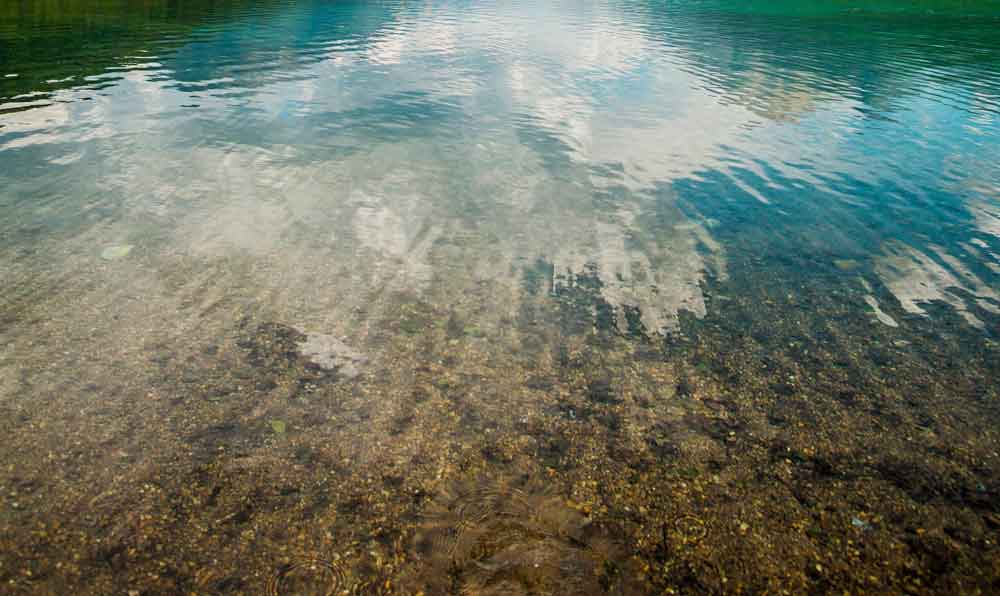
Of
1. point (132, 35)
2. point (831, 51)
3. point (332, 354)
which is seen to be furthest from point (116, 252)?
point (831, 51)

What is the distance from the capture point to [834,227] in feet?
47.4

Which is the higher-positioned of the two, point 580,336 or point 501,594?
point 580,336

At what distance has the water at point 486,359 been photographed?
5.51 metres

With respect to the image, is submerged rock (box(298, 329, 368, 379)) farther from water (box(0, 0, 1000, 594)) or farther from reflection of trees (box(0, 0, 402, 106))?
reflection of trees (box(0, 0, 402, 106))

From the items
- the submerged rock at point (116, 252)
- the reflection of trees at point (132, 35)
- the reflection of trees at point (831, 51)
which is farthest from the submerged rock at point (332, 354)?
the reflection of trees at point (831, 51)

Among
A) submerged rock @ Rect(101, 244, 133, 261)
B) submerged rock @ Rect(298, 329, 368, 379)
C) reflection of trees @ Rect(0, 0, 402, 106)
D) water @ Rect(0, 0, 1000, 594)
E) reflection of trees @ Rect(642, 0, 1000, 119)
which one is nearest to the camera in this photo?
water @ Rect(0, 0, 1000, 594)

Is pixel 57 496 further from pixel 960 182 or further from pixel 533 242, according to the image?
pixel 960 182

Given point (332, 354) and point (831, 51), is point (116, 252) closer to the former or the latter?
point (332, 354)

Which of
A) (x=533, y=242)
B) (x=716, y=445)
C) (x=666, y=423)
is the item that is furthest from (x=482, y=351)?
(x=533, y=242)

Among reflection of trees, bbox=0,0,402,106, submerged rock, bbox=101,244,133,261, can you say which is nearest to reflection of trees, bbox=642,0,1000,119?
submerged rock, bbox=101,244,133,261

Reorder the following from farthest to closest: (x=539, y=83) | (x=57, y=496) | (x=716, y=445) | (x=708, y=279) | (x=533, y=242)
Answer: (x=539, y=83)
(x=533, y=242)
(x=708, y=279)
(x=716, y=445)
(x=57, y=496)

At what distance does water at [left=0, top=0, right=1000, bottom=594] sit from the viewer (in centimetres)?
551

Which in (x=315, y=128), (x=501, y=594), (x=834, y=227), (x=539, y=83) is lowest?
(x=501, y=594)

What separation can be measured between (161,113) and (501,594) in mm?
24343
